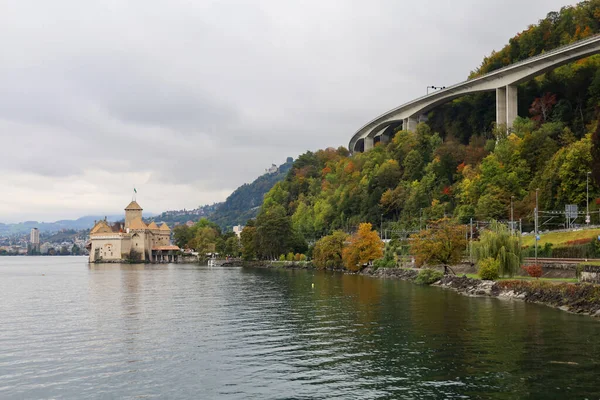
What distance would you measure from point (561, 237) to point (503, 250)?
1322cm

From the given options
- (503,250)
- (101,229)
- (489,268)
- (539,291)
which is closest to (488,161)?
(503,250)

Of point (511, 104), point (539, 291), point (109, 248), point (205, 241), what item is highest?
point (511, 104)

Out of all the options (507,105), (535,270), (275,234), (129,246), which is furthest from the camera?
(129,246)

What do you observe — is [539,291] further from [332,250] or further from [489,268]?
[332,250]

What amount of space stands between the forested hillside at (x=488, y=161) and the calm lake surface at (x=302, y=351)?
26.3m

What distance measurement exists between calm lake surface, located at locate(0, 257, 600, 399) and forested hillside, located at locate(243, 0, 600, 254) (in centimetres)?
2630

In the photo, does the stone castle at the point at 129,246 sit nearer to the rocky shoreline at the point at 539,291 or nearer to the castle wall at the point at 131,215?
the castle wall at the point at 131,215

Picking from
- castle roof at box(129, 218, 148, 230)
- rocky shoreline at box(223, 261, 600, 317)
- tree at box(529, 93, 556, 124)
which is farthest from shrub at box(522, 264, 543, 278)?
castle roof at box(129, 218, 148, 230)

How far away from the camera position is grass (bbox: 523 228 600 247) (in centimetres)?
6067

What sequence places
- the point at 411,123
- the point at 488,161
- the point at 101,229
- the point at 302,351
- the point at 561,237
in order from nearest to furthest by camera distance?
the point at 302,351 < the point at 561,237 < the point at 488,161 < the point at 411,123 < the point at 101,229

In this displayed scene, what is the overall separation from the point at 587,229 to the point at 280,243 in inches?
3334

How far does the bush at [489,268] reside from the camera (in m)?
56.3

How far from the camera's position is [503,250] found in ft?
186

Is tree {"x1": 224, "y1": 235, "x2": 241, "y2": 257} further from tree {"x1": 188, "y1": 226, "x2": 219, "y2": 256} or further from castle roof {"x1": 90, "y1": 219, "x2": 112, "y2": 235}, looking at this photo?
castle roof {"x1": 90, "y1": 219, "x2": 112, "y2": 235}
